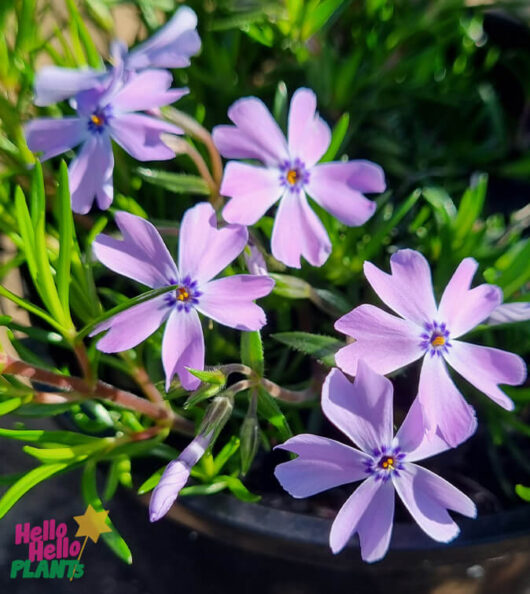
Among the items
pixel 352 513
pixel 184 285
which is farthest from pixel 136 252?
pixel 352 513

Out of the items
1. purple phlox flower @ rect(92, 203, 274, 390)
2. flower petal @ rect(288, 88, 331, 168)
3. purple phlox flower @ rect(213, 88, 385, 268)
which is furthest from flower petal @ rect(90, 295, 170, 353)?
flower petal @ rect(288, 88, 331, 168)

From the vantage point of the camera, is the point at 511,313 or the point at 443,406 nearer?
the point at 443,406

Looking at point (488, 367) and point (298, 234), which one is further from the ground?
point (298, 234)

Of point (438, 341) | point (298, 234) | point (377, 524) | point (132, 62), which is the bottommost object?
point (377, 524)

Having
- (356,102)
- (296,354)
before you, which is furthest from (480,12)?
(296,354)

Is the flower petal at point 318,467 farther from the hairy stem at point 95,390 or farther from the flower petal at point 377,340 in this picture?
the hairy stem at point 95,390

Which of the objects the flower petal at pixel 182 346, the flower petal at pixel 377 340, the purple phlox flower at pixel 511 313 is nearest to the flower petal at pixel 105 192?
the flower petal at pixel 182 346

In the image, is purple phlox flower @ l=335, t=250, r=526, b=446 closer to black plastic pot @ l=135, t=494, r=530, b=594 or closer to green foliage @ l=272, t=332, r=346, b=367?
green foliage @ l=272, t=332, r=346, b=367

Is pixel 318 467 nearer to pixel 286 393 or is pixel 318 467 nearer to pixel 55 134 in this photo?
pixel 286 393
